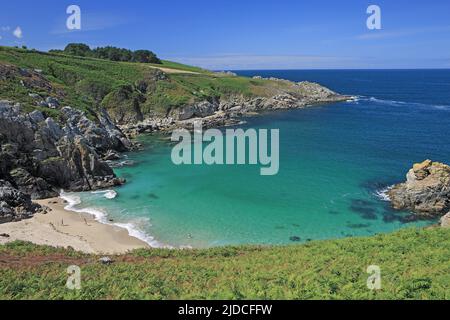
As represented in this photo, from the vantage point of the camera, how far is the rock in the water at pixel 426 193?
160 ft

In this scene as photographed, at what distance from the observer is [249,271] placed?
25016 millimetres

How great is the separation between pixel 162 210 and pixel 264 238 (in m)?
14.5

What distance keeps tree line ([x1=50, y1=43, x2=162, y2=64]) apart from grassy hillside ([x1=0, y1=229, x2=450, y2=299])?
496 feet

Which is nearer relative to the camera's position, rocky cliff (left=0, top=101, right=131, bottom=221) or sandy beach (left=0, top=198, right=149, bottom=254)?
sandy beach (left=0, top=198, right=149, bottom=254)

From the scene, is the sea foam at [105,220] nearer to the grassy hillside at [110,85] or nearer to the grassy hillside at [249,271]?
the grassy hillside at [249,271]

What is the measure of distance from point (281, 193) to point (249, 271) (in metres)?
31.5

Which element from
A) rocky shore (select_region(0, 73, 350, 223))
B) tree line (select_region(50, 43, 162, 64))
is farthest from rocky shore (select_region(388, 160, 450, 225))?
tree line (select_region(50, 43, 162, 64))

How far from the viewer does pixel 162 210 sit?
50000 mm

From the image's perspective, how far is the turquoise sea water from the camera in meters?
44.6

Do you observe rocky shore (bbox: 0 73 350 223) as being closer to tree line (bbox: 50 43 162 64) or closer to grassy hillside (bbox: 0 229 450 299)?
grassy hillside (bbox: 0 229 450 299)

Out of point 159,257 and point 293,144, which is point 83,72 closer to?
point 293,144

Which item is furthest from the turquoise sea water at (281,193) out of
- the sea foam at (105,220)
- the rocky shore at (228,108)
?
the rocky shore at (228,108)

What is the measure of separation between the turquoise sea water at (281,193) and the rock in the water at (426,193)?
91.0 inches
